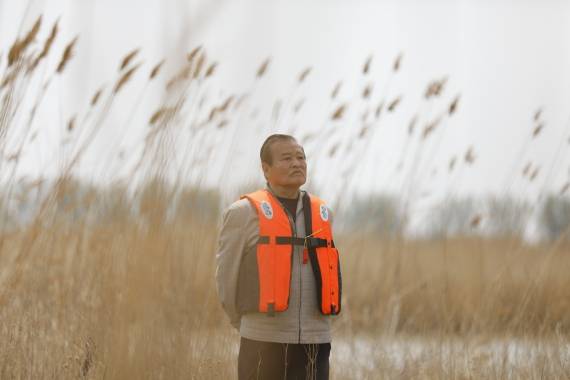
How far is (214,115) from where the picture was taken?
11.4 feet

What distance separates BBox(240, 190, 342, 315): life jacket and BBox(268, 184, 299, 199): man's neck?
4 centimetres

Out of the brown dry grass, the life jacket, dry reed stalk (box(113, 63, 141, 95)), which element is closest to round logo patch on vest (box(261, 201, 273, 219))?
the life jacket

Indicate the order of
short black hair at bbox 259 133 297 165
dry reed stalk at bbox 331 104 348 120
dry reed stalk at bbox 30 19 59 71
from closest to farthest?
short black hair at bbox 259 133 297 165 < dry reed stalk at bbox 30 19 59 71 < dry reed stalk at bbox 331 104 348 120

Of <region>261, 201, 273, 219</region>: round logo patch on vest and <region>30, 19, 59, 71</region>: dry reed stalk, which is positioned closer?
<region>261, 201, 273, 219</region>: round logo patch on vest

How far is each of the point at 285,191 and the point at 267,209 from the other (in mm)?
118

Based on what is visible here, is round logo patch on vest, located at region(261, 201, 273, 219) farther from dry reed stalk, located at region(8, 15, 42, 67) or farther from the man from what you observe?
dry reed stalk, located at region(8, 15, 42, 67)

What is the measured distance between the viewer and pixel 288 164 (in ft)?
7.27

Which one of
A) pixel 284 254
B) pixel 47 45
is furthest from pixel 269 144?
pixel 47 45

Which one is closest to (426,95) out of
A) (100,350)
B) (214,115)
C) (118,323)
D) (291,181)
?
(214,115)

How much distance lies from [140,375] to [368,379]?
72.0 inches

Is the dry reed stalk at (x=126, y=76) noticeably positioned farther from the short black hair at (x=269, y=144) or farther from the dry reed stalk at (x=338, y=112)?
the dry reed stalk at (x=338, y=112)

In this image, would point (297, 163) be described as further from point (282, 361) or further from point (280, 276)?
point (282, 361)

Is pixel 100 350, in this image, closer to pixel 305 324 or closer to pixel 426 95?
pixel 305 324

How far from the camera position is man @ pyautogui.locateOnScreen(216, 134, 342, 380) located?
7.11 feet
